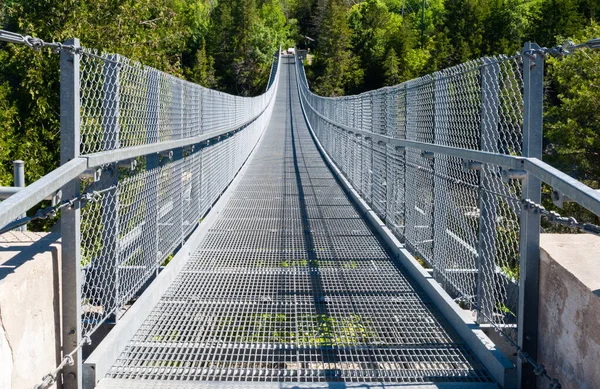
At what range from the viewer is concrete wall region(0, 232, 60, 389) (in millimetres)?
2094

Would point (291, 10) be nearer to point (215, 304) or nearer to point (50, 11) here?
point (50, 11)

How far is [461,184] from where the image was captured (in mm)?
3916

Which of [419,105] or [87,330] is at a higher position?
[419,105]

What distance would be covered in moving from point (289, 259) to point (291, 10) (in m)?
130

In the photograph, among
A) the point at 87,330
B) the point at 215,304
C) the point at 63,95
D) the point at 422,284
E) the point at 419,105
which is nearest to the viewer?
the point at 63,95

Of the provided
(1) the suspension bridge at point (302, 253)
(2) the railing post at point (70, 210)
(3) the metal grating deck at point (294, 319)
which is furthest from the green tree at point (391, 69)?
(2) the railing post at point (70, 210)

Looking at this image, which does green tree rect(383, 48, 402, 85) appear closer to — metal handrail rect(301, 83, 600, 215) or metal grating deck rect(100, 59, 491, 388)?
metal grating deck rect(100, 59, 491, 388)

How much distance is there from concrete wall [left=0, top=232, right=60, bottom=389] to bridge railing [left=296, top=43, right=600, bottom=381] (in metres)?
1.92

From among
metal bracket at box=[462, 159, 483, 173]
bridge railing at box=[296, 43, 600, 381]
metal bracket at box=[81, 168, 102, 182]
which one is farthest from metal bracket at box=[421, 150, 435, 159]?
metal bracket at box=[81, 168, 102, 182]

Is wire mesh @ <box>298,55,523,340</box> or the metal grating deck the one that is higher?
wire mesh @ <box>298,55,523,340</box>

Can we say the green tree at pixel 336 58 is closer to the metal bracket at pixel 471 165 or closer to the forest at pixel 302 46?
the forest at pixel 302 46

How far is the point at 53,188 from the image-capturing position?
2.21 metres

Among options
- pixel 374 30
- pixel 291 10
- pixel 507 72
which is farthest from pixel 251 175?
pixel 291 10

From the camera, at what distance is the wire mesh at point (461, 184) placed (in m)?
3.26
